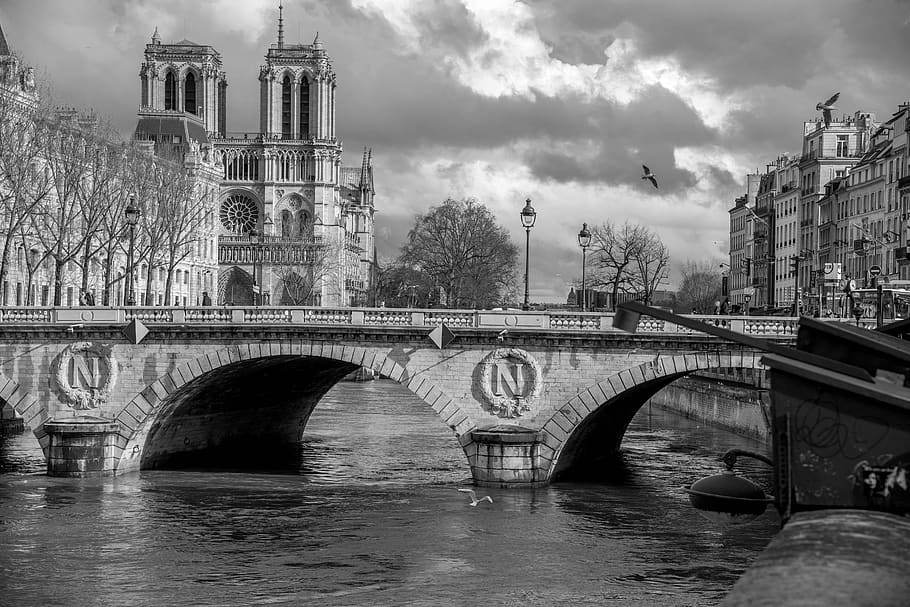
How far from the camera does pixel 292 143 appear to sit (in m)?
151

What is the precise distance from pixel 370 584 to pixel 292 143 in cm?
12893

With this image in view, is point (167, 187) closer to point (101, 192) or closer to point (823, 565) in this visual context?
point (101, 192)

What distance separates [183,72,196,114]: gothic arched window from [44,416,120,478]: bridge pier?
367ft

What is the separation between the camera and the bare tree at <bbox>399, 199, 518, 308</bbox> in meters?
99.9

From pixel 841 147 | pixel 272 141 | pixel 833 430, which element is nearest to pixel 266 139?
pixel 272 141

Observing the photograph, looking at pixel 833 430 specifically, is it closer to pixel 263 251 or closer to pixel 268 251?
pixel 263 251

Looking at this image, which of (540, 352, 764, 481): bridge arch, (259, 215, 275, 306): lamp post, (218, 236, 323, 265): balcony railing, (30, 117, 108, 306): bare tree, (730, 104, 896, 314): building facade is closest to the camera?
(540, 352, 764, 481): bridge arch

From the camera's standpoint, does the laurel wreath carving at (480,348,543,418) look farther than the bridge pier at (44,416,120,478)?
No

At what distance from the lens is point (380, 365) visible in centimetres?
3956

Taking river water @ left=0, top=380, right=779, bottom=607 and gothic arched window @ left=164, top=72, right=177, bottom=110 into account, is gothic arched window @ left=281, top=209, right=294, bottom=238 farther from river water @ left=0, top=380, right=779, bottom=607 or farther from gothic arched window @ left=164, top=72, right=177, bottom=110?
river water @ left=0, top=380, right=779, bottom=607

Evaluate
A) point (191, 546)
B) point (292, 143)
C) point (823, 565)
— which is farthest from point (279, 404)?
point (292, 143)

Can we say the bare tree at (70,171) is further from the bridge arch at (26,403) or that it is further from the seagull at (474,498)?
the seagull at (474,498)

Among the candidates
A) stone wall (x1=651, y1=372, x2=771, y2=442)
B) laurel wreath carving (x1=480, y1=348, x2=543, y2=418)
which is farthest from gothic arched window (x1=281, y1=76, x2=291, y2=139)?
laurel wreath carving (x1=480, y1=348, x2=543, y2=418)

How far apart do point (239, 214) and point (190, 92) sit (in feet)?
46.3
